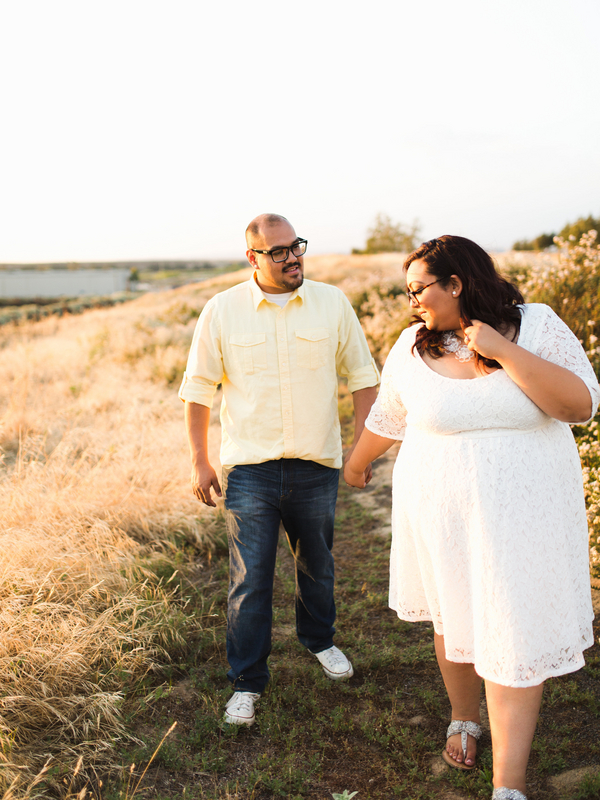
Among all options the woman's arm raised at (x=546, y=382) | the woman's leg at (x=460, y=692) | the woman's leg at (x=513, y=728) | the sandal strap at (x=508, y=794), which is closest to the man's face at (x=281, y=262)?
→ the woman's arm raised at (x=546, y=382)

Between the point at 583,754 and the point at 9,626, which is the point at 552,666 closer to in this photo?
the point at 583,754

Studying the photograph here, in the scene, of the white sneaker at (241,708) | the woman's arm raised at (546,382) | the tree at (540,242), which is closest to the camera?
the woman's arm raised at (546,382)

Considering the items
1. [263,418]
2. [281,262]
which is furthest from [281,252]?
[263,418]

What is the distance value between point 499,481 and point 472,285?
677 mm

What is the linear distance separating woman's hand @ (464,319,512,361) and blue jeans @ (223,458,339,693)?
1199mm

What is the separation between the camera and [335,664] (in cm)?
319

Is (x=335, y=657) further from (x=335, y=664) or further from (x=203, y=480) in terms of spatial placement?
(x=203, y=480)

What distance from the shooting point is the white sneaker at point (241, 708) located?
2787 millimetres

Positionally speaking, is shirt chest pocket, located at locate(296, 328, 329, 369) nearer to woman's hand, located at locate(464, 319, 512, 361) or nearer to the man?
A: the man

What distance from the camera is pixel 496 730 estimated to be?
6.61 feet

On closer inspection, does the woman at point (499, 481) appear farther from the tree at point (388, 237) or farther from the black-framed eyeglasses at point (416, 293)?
the tree at point (388, 237)

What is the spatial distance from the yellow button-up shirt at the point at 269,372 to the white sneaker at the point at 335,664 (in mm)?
1074

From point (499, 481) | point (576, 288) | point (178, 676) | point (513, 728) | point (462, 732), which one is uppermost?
point (576, 288)

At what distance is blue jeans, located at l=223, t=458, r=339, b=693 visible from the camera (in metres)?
2.85
